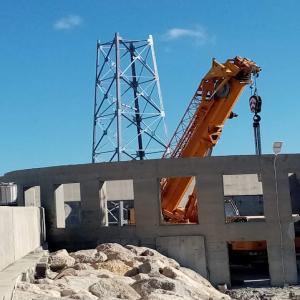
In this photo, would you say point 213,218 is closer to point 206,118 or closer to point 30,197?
point 206,118

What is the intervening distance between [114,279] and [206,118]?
31.1 ft

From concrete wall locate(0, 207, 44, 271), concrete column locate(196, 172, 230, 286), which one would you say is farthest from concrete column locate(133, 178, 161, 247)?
concrete wall locate(0, 207, 44, 271)

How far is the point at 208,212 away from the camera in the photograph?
18.8 metres

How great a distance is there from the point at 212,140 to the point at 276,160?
2466 millimetres

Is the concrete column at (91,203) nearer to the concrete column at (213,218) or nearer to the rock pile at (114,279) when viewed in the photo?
the rock pile at (114,279)

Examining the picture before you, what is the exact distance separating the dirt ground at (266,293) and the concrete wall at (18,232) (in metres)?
6.23

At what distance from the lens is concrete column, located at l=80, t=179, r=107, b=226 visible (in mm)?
19719

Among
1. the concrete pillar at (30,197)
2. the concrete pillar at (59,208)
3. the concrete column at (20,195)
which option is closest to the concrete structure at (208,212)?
the concrete pillar at (59,208)

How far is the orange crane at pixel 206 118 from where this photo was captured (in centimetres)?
1972

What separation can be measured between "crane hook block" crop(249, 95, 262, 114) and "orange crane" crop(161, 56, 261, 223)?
0.56 meters

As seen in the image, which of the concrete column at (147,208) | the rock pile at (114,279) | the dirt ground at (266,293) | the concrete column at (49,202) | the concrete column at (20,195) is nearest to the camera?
the rock pile at (114,279)

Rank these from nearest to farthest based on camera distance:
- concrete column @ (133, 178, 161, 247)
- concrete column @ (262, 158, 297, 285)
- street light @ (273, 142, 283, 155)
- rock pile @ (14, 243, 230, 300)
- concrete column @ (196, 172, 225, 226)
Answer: rock pile @ (14, 243, 230, 300)
street light @ (273, 142, 283, 155)
concrete column @ (262, 158, 297, 285)
concrete column @ (196, 172, 225, 226)
concrete column @ (133, 178, 161, 247)

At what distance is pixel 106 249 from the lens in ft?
56.2

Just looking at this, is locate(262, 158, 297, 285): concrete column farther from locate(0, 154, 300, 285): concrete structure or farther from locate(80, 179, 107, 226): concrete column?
locate(80, 179, 107, 226): concrete column
